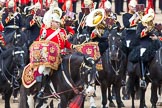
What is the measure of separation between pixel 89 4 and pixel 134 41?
9.47 ft

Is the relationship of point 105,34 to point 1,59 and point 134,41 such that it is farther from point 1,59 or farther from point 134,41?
point 1,59

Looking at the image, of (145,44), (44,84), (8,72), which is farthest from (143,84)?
(44,84)

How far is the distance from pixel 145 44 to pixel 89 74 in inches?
212

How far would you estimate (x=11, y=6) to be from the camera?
1214 inches

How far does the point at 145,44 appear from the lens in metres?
26.1

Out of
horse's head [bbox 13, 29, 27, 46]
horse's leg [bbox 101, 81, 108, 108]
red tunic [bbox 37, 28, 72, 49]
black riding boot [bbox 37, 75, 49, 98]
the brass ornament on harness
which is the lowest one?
horse's leg [bbox 101, 81, 108, 108]

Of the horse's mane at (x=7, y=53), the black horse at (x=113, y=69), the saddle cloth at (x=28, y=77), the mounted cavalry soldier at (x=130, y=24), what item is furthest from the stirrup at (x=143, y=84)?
the saddle cloth at (x=28, y=77)

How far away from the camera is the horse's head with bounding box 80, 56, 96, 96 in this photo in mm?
20766

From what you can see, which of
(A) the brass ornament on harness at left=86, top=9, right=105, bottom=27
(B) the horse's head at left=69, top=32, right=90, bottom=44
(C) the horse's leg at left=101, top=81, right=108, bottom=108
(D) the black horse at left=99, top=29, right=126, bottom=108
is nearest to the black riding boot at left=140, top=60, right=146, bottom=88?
(D) the black horse at left=99, top=29, right=126, bottom=108

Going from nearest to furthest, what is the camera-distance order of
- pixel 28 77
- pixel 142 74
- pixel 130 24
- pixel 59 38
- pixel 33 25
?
pixel 59 38 < pixel 28 77 < pixel 142 74 < pixel 130 24 < pixel 33 25

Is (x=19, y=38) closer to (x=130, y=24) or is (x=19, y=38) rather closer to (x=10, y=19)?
(x=130, y=24)

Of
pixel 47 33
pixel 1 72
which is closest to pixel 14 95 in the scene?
pixel 1 72

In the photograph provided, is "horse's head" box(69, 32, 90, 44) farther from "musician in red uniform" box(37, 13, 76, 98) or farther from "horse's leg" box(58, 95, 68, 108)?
"horse's leg" box(58, 95, 68, 108)

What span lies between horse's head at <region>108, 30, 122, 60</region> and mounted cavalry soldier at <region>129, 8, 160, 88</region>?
0.56 meters
